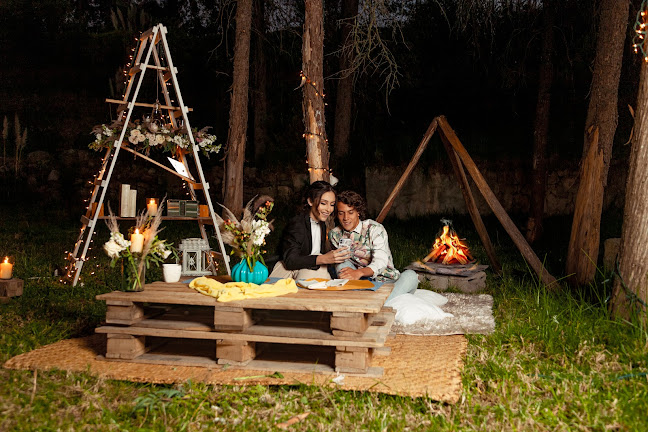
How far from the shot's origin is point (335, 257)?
192 inches

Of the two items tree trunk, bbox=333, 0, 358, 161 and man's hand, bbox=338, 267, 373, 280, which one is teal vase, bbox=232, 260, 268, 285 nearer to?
man's hand, bbox=338, 267, 373, 280

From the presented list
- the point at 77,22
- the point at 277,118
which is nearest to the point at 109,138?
the point at 277,118

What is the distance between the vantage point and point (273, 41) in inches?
496

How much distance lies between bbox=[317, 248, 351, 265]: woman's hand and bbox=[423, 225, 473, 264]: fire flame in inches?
90.7

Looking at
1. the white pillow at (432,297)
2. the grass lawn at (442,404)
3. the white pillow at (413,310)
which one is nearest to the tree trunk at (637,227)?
the grass lawn at (442,404)

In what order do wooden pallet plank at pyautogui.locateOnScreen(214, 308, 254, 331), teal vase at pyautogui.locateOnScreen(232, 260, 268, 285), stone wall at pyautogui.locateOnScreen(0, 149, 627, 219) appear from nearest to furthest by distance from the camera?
wooden pallet plank at pyautogui.locateOnScreen(214, 308, 254, 331) < teal vase at pyautogui.locateOnScreen(232, 260, 268, 285) < stone wall at pyautogui.locateOnScreen(0, 149, 627, 219)

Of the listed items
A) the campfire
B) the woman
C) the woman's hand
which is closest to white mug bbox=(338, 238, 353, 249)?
the woman

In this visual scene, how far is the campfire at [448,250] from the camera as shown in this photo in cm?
686

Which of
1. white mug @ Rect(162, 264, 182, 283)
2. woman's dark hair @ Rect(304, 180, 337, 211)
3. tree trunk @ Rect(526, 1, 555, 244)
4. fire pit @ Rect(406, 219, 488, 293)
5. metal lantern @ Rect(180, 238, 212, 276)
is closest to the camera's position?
white mug @ Rect(162, 264, 182, 283)

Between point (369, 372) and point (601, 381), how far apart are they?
1.35 meters

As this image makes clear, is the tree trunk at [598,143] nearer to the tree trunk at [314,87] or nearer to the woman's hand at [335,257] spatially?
the woman's hand at [335,257]

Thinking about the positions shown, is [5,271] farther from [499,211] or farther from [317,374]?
[499,211]

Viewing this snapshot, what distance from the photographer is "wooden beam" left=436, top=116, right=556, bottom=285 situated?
6234 millimetres

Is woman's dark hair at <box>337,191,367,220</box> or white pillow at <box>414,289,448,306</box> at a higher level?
woman's dark hair at <box>337,191,367,220</box>
